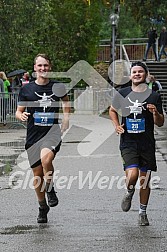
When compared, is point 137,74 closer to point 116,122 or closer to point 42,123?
point 116,122

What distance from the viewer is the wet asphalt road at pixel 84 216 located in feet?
25.7

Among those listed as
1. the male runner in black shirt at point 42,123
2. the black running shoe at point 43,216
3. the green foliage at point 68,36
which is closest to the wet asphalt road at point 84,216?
the black running shoe at point 43,216

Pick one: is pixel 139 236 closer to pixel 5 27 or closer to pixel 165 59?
pixel 5 27

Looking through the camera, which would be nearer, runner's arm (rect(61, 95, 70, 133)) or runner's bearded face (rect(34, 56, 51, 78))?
runner's bearded face (rect(34, 56, 51, 78))

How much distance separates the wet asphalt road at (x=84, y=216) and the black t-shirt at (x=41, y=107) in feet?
3.36

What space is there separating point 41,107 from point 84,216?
4.62ft

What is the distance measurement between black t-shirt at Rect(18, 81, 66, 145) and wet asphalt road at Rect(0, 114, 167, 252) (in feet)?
3.36

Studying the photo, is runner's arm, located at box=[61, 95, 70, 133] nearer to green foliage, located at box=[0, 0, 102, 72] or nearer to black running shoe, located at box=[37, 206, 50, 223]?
black running shoe, located at box=[37, 206, 50, 223]

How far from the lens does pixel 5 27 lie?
87.0 ft

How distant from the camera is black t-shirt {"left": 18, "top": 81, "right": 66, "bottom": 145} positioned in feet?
29.9

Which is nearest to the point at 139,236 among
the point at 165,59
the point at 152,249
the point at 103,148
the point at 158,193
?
the point at 152,249

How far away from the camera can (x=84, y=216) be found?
31.0 feet

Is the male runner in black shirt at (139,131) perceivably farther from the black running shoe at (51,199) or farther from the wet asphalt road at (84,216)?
the black running shoe at (51,199)

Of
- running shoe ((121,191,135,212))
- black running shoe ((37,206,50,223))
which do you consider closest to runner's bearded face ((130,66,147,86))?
running shoe ((121,191,135,212))
